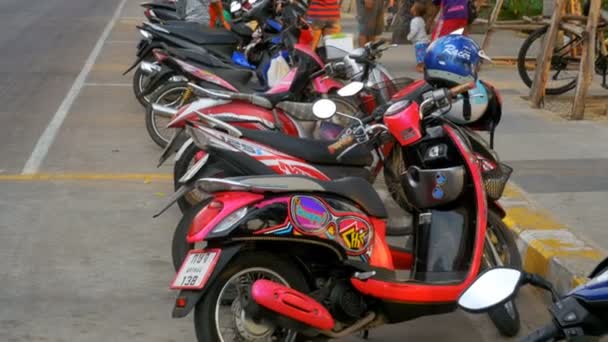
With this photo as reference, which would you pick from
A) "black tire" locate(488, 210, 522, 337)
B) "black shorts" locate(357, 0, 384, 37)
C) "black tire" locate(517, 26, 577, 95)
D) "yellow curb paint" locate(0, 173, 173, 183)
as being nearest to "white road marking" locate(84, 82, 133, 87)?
"black shorts" locate(357, 0, 384, 37)

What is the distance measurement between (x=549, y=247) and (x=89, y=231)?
10.1 ft

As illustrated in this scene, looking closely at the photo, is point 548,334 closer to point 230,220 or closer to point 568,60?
point 230,220

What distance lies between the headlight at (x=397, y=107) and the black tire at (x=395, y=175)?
656mm

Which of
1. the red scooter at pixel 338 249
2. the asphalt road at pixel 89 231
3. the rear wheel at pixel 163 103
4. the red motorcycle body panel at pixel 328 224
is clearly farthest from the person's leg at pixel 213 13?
the red motorcycle body panel at pixel 328 224

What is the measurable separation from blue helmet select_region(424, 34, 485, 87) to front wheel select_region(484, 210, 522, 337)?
2.43 ft

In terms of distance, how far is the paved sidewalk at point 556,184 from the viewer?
6590mm

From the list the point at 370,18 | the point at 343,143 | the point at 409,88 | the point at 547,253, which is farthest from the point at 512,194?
the point at 370,18

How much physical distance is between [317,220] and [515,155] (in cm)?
485

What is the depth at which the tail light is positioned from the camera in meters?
4.96

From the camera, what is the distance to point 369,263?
16.7ft

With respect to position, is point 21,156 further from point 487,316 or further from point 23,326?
point 487,316

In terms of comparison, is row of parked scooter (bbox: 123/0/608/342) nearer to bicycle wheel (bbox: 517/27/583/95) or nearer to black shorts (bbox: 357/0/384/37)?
bicycle wheel (bbox: 517/27/583/95)

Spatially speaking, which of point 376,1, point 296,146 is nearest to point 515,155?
point 296,146

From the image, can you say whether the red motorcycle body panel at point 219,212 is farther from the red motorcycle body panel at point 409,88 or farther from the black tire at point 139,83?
the black tire at point 139,83
